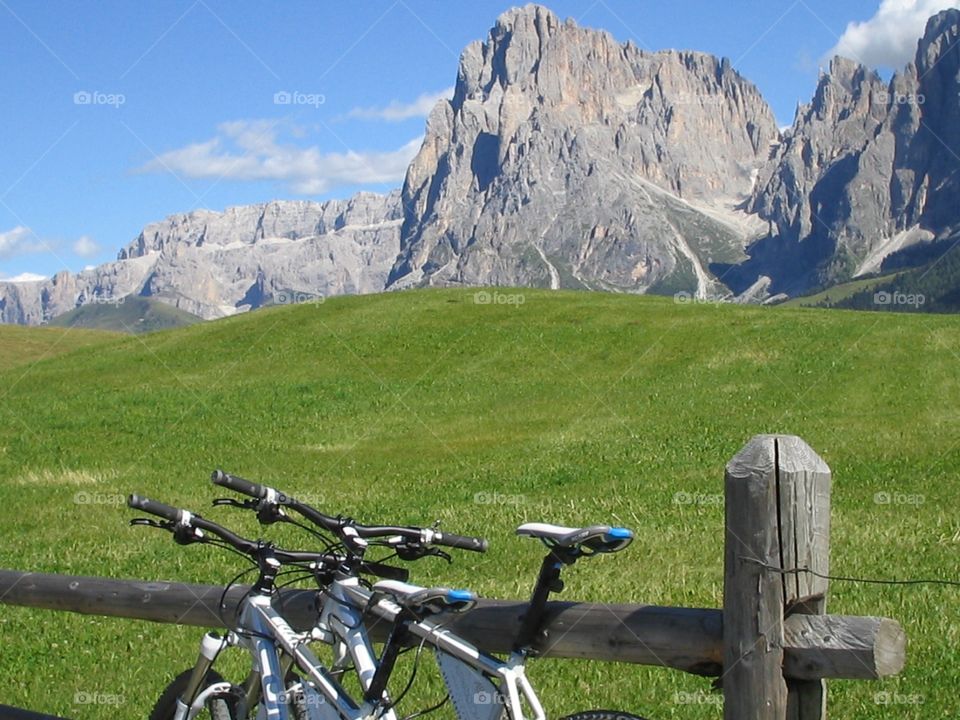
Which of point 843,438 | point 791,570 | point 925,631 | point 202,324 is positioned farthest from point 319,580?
point 202,324

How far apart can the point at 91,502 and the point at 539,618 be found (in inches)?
784

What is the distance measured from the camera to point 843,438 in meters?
26.9

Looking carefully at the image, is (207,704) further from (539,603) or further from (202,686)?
(539,603)

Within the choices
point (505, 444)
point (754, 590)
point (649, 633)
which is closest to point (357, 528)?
point (649, 633)

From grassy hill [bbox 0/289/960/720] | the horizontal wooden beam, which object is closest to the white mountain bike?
the horizontal wooden beam

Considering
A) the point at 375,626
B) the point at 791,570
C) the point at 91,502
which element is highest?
the point at 791,570

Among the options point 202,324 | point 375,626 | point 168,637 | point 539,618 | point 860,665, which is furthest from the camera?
point 202,324

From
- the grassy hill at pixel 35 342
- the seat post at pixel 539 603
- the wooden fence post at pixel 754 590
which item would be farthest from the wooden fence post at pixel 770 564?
the grassy hill at pixel 35 342

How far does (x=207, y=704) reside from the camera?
6422mm

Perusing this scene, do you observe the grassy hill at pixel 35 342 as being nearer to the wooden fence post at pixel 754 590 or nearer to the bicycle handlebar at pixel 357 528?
the bicycle handlebar at pixel 357 528

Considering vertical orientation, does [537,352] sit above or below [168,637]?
above

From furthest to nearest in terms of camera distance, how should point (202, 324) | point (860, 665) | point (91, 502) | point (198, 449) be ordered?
point (202, 324) → point (198, 449) → point (91, 502) → point (860, 665)

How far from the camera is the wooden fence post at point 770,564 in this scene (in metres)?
4.98

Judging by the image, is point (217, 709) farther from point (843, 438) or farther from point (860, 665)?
point (843, 438)
